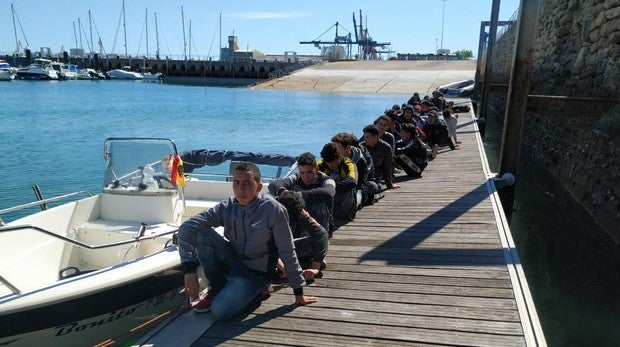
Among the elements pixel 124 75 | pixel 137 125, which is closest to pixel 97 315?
pixel 137 125

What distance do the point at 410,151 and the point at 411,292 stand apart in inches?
246

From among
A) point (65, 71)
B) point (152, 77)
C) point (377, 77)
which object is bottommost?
point (152, 77)

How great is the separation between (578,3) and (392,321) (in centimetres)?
1303

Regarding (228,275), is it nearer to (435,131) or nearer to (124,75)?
(435,131)

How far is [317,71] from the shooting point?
242 ft

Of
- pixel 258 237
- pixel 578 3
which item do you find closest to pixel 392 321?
pixel 258 237

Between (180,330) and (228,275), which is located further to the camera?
(228,275)

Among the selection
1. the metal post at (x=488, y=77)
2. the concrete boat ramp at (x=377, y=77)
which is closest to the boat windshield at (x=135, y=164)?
the metal post at (x=488, y=77)

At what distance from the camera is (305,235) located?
5.40 meters

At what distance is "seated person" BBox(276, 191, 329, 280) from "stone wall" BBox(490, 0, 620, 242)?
5.91 m

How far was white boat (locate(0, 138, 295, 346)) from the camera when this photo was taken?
496 cm

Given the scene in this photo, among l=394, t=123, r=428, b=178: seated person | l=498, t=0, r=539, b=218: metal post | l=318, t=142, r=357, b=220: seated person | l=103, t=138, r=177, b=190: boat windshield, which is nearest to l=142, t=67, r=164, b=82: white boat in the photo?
l=394, t=123, r=428, b=178: seated person

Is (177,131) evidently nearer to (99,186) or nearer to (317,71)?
(99,186)

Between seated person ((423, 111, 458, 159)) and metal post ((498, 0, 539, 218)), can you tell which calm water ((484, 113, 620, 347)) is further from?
seated person ((423, 111, 458, 159))
